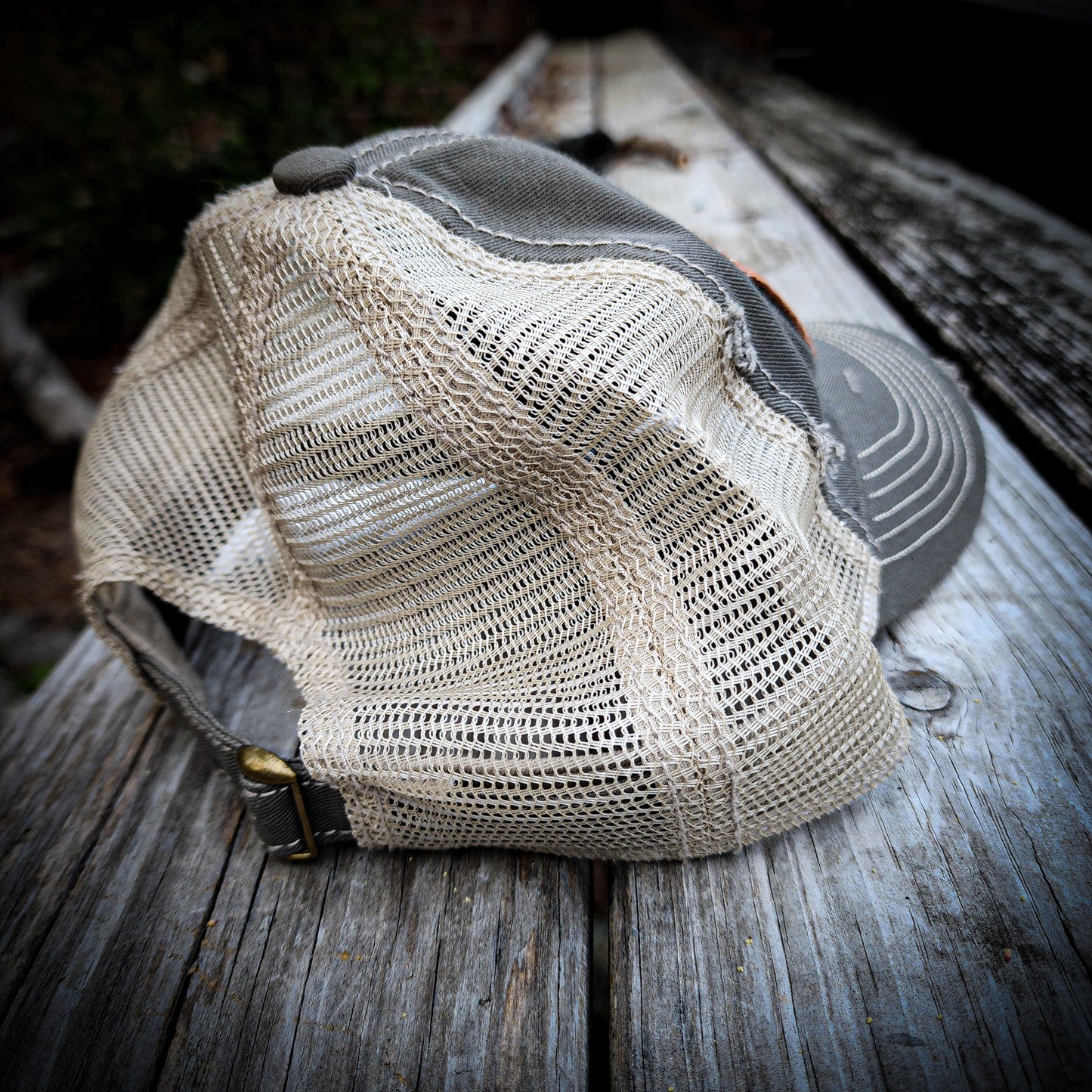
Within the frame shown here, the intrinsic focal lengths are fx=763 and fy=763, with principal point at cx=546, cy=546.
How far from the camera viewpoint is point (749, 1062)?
86 centimetres

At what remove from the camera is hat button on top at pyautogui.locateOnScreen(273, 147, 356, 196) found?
42.2 inches

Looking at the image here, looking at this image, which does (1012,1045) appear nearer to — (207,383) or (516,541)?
(516,541)

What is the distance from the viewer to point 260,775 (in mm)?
1023

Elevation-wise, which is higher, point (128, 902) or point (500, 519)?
point (500, 519)

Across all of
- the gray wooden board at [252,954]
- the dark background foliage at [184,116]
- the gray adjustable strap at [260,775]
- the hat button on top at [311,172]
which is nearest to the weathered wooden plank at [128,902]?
the gray wooden board at [252,954]

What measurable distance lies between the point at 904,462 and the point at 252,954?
1.30m

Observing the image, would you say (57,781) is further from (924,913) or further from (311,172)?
(924,913)

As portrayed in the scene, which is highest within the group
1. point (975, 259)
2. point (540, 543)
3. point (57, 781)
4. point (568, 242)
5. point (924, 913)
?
point (568, 242)

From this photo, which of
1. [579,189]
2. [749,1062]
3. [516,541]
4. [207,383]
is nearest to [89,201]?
[207,383]

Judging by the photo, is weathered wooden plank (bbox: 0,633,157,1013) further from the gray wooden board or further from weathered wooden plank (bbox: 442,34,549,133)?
weathered wooden plank (bbox: 442,34,549,133)

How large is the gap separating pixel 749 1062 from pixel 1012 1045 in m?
0.28

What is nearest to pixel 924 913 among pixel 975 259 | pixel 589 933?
pixel 589 933

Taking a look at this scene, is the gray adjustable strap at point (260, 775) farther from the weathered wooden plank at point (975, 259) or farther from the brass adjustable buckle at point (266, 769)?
the weathered wooden plank at point (975, 259)

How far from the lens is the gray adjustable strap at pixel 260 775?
103 cm
